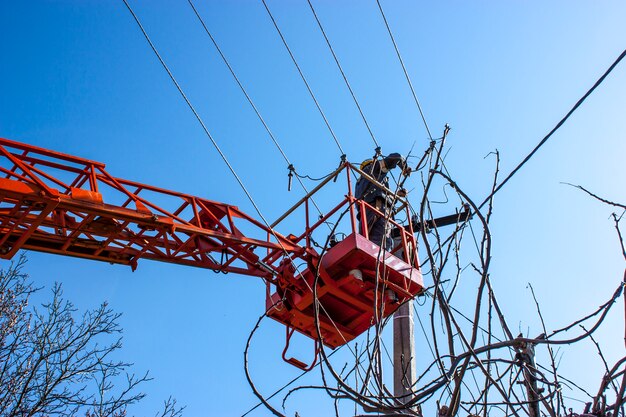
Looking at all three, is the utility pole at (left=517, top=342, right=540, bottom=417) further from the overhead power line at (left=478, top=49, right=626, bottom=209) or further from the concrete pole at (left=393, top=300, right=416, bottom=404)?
the concrete pole at (left=393, top=300, right=416, bottom=404)

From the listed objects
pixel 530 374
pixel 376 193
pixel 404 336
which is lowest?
pixel 530 374

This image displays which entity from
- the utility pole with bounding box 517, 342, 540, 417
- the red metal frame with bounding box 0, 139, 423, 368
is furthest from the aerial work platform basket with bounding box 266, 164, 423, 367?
the utility pole with bounding box 517, 342, 540, 417

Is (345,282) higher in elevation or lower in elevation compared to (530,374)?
higher

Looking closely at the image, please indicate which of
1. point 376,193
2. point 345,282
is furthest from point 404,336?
point 376,193

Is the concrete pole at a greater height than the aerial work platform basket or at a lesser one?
lesser

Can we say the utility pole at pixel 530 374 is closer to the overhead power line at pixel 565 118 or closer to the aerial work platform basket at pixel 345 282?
the overhead power line at pixel 565 118

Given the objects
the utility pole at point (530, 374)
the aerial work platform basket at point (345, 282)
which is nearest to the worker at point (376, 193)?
the aerial work platform basket at point (345, 282)

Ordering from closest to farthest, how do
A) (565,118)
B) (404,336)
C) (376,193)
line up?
1. (565,118)
2. (404,336)
3. (376,193)

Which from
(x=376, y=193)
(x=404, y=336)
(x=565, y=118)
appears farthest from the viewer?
(x=376, y=193)

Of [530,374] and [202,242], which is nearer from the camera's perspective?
[530,374]

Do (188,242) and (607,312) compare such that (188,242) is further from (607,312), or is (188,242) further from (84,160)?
(607,312)

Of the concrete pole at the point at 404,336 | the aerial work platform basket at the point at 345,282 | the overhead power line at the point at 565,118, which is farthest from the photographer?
the aerial work platform basket at the point at 345,282

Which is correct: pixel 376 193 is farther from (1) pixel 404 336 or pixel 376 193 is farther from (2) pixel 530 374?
(2) pixel 530 374

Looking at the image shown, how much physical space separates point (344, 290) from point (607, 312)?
7.62 meters
